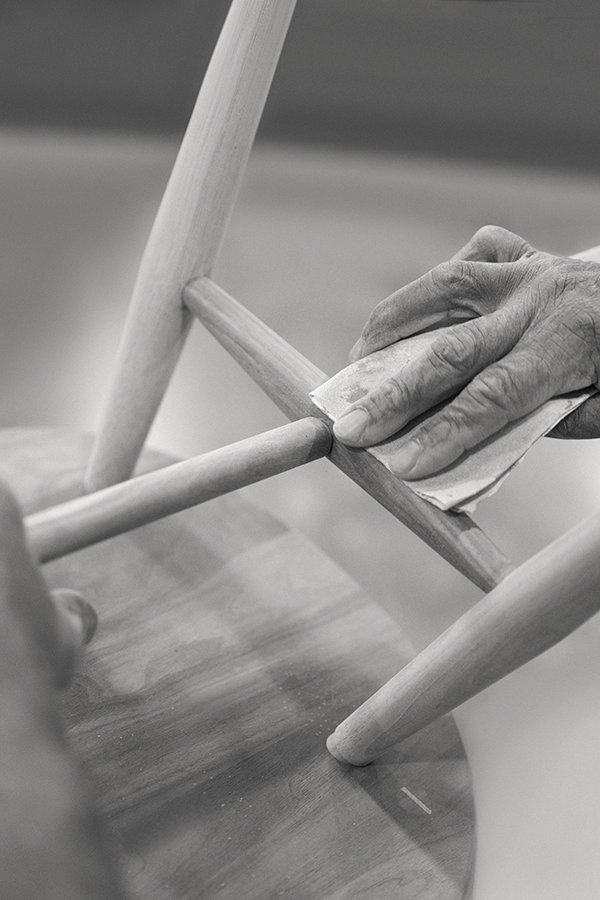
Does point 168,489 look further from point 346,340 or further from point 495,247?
point 346,340

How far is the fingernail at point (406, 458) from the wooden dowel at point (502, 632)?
0.18ft

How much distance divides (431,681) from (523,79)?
664 millimetres

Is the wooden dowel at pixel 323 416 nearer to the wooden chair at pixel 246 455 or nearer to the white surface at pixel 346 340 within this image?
the wooden chair at pixel 246 455

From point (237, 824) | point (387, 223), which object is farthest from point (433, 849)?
point (387, 223)

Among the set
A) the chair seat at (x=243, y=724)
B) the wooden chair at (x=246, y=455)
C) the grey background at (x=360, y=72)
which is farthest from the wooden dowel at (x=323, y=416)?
the grey background at (x=360, y=72)

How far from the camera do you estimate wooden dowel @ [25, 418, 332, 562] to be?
0.33m

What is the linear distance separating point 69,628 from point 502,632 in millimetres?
168

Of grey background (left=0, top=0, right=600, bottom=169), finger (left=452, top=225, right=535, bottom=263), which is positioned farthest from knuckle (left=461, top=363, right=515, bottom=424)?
grey background (left=0, top=0, right=600, bottom=169)

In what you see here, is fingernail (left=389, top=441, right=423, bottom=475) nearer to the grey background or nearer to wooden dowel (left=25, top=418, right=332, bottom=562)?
wooden dowel (left=25, top=418, right=332, bottom=562)

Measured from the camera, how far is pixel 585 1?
872mm

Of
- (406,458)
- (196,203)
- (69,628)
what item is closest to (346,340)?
(196,203)

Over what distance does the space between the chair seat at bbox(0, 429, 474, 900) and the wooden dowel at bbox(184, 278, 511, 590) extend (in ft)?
0.37

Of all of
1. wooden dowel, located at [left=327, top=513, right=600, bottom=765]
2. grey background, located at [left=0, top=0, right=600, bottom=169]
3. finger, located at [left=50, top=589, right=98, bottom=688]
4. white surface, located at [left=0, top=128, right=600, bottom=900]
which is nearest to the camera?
finger, located at [left=50, top=589, right=98, bottom=688]

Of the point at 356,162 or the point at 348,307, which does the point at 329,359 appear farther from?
the point at 356,162
